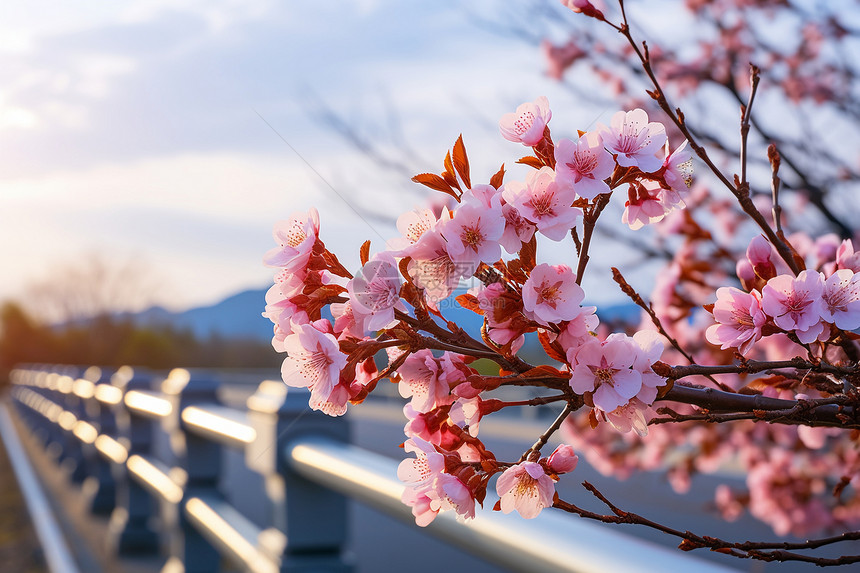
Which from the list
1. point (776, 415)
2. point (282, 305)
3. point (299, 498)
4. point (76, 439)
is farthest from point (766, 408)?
point (76, 439)

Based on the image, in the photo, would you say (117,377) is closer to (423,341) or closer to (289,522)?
(289,522)

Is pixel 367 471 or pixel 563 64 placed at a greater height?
pixel 563 64

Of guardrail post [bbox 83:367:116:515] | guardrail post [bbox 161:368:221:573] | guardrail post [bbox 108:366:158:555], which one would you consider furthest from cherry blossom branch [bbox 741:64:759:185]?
guardrail post [bbox 83:367:116:515]

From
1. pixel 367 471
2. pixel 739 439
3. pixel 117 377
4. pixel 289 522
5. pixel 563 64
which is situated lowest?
pixel 117 377

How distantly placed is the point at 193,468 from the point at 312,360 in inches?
104

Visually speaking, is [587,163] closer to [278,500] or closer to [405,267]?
[405,267]

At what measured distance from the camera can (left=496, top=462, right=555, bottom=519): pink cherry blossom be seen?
0.63 m

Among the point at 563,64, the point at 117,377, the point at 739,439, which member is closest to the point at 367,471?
the point at 739,439

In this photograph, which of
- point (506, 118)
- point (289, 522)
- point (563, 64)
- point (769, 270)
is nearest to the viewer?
point (506, 118)

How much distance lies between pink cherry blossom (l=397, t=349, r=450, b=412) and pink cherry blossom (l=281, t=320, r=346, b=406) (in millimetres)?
62

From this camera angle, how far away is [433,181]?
0.67 meters

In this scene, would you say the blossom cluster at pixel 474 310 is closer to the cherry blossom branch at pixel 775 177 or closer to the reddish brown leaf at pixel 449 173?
the reddish brown leaf at pixel 449 173

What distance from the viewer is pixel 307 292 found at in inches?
26.8

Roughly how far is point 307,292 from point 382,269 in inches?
4.8
